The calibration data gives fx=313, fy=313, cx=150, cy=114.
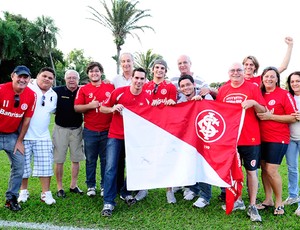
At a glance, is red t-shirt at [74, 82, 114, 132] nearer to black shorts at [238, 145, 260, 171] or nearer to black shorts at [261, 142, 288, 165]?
black shorts at [238, 145, 260, 171]

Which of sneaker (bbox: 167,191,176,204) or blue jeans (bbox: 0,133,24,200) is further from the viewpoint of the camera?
sneaker (bbox: 167,191,176,204)

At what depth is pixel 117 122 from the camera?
5402 millimetres

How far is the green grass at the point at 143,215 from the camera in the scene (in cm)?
475

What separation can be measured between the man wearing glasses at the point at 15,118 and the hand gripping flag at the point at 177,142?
1661 mm

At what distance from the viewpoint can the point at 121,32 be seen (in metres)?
36.4

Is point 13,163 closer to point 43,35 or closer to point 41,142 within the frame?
point 41,142

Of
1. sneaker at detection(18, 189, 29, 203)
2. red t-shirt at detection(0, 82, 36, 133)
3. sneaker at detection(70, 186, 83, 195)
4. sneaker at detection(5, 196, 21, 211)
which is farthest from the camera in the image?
sneaker at detection(70, 186, 83, 195)

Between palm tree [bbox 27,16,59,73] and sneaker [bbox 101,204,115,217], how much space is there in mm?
50352

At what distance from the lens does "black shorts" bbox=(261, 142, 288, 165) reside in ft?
16.7

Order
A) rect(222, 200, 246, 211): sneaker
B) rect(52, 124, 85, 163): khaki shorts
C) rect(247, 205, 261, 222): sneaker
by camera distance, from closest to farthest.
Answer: rect(247, 205, 261, 222): sneaker
rect(222, 200, 246, 211): sneaker
rect(52, 124, 85, 163): khaki shorts

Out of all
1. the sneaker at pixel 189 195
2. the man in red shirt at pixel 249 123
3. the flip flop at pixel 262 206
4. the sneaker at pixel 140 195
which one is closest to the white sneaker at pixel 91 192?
the sneaker at pixel 140 195

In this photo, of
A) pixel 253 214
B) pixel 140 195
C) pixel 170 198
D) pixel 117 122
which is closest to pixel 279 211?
pixel 253 214

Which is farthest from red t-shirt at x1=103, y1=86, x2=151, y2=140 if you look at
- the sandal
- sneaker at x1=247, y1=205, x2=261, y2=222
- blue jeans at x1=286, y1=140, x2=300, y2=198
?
the sandal

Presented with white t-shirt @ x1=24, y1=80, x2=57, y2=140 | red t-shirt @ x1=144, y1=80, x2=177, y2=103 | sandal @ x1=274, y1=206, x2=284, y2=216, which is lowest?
sandal @ x1=274, y1=206, x2=284, y2=216
